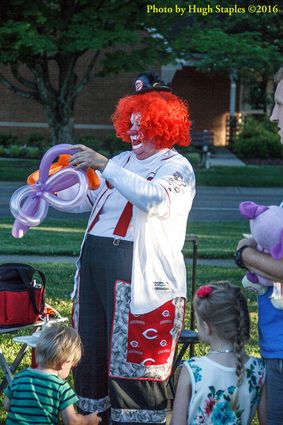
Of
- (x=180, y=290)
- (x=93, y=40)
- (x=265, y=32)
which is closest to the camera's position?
(x=180, y=290)

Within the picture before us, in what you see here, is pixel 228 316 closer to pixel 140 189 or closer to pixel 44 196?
pixel 140 189

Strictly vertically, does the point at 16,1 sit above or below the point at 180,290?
above

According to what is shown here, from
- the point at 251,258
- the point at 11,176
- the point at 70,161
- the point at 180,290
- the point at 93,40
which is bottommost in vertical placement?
the point at 11,176

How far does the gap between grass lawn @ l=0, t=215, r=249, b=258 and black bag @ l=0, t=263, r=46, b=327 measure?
5181mm

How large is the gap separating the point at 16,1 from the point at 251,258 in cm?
1637

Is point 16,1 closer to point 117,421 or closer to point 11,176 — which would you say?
point 11,176

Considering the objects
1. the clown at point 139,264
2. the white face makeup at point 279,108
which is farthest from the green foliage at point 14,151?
the white face makeup at point 279,108

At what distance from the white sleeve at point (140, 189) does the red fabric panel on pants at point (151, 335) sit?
479 millimetres

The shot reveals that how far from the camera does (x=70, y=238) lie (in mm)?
11211

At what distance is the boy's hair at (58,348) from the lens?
12.2ft

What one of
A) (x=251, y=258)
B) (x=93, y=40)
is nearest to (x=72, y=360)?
(x=251, y=258)

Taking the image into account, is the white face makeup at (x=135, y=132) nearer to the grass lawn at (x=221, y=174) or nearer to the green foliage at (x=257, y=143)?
the grass lawn at (x=221, y=174)

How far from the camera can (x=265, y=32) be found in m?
26.7

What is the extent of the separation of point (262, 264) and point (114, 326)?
45.3 inches
